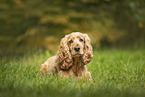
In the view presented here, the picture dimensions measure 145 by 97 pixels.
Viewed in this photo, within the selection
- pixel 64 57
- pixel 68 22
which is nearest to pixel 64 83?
pixel 64 57

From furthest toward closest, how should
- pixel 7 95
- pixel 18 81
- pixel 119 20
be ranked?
pixel 119 20, pixel 18 81, pixel 7 95

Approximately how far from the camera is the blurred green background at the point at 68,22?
28.4 feet

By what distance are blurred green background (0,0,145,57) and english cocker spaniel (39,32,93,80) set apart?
159 inches

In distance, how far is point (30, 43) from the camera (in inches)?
345

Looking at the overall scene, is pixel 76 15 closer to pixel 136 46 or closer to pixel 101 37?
pixel 101 37

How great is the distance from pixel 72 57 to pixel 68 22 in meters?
4.77


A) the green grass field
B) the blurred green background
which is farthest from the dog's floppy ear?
the blurred green background

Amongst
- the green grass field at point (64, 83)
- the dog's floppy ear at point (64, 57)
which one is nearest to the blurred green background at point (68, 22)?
the green grass field at point (64, 83)

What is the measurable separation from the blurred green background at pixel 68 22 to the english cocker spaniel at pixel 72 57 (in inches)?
159

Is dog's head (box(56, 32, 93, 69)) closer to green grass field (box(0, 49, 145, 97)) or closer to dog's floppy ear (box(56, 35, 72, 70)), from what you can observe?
dog's floppy ear (box(56, 35, 72, 70))

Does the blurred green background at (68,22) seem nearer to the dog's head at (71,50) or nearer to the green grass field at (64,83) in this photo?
the green grass field at (64,83)

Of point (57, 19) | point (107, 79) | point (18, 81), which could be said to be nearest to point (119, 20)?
point (57, 19)

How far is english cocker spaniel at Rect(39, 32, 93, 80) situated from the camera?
4.05 metres

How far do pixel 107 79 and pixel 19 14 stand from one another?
6980 mm
